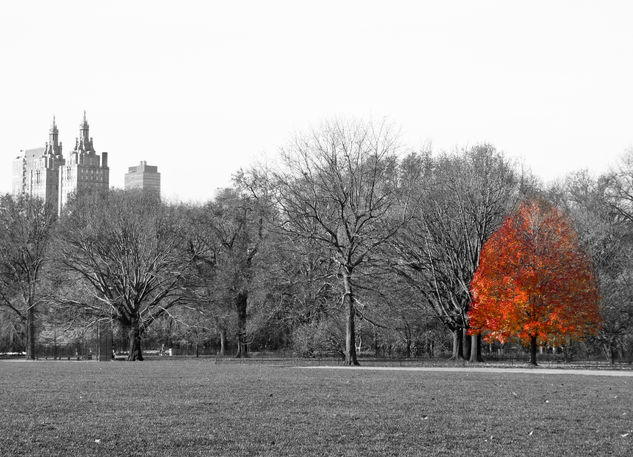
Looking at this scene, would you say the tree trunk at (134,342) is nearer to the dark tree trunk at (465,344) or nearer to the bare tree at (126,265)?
the bare tree at (126,265)

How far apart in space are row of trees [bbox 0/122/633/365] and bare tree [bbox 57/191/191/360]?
0.13 meters

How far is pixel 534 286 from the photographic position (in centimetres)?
4453

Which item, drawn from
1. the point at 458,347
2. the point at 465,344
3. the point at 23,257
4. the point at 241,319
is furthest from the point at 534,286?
the point at 23,257

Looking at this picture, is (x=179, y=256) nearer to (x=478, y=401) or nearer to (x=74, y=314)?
(x=74, y=314)

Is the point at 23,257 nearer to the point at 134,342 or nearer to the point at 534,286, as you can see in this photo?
the point at 134,342

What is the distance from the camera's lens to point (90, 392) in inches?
845

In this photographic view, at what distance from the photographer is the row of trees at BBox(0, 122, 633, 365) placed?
49.6 metres

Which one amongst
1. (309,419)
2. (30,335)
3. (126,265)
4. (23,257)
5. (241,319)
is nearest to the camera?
(309,419)

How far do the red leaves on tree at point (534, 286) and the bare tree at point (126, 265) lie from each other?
22.9 meters

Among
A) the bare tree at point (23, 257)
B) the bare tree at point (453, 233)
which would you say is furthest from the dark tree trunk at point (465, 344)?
the bare tree at point (23, 257)

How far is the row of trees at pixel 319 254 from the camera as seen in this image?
49625 millimetres

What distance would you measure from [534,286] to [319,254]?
13757 mm

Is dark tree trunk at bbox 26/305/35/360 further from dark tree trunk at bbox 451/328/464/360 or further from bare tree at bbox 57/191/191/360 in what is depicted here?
dark tree trunk at bbox 451/328/464/360

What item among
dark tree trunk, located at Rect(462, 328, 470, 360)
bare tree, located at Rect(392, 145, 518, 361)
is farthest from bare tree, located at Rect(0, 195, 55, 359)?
dark tree trunk, located at Rect(462, 328, 470, 360)
